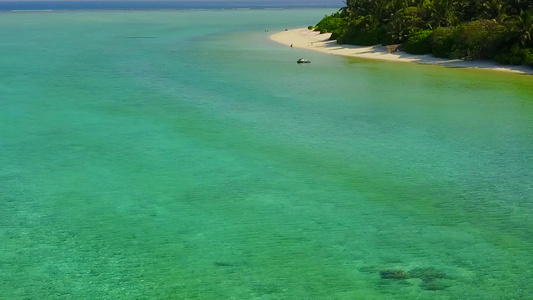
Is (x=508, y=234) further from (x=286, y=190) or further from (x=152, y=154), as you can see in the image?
(x=152, y=154)

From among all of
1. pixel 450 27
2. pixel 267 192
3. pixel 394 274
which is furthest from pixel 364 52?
pixel 394 274

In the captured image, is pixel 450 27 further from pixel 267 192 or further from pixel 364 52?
pixel 267 192

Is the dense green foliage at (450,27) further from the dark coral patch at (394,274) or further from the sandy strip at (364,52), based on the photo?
the dark coral patch at (394,274)

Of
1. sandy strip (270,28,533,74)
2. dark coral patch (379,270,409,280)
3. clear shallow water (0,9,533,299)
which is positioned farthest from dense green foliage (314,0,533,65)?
dark coral patch (379,270,409,280)

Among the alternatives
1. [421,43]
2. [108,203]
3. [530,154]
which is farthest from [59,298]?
[421,43]

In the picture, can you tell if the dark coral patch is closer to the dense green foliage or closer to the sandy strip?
the sandy strip

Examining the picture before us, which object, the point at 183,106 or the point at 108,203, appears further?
the point at 183,106
